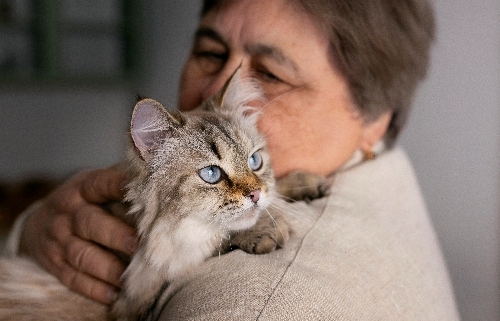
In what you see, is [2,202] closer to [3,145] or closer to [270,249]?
[3,145]

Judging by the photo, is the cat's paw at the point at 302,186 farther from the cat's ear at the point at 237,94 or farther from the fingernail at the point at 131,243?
the fingernail at the point at 131,243

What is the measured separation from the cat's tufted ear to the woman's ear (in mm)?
740

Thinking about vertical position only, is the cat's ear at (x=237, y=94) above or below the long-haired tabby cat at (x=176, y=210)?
above

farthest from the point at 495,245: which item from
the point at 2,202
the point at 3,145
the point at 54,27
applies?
the point at 3,145

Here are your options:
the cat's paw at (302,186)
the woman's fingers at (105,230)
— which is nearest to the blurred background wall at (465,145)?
the woman's fingers at (105,230)

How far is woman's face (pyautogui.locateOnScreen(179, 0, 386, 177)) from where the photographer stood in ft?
4.41

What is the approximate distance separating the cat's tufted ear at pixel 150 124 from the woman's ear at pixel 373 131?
29.1 inches

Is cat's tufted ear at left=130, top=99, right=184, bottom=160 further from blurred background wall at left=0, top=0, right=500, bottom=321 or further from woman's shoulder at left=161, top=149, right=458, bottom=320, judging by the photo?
blurred background wall at left=0, top=0, right=500, bottom=321

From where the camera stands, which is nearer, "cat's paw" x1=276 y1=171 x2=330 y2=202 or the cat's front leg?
the cat's front leg

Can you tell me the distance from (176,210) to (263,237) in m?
0.20

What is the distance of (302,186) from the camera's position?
51.3 inches

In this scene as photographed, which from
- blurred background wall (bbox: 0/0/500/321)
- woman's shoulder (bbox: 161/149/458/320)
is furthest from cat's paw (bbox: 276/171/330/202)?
blurred background wall (bbox: 0/0/500/321)

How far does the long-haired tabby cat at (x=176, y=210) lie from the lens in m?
1.04

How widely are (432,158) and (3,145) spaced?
3534 millimetres
